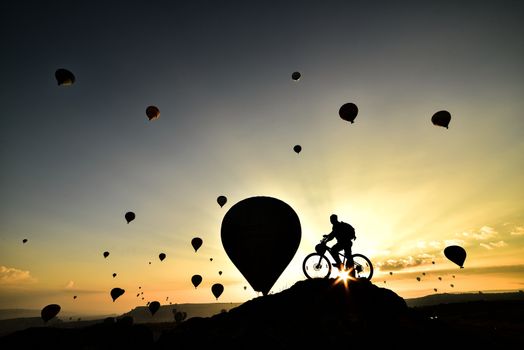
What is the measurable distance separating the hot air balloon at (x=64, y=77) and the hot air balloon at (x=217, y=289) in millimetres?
22981

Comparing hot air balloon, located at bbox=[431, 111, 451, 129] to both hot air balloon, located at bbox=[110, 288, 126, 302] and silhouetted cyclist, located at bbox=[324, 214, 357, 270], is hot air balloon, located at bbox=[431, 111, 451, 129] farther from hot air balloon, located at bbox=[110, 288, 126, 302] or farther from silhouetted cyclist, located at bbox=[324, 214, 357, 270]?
hot air balloon, located at bbox=[110, 288, 126, 302]

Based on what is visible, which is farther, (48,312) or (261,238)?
(48,312)

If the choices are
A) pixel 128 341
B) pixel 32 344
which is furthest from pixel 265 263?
pixel 32 344

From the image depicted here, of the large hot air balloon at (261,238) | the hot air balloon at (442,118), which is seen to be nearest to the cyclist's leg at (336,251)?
the large hot air balloon at (261,238)

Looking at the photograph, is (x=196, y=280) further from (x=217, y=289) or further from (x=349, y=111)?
(x=349, y=111)

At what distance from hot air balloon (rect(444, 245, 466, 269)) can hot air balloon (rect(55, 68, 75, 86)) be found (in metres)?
28.4

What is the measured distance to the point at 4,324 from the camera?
182m

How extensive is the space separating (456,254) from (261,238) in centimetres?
1347

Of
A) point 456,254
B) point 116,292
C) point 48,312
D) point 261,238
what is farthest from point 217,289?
point 456,254

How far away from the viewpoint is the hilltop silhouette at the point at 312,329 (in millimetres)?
8727

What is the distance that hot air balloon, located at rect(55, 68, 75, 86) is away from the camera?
19234 millimetres

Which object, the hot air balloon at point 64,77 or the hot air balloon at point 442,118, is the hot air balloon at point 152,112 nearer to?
the hot air balloon at point 64,77

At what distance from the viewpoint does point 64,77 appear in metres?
19.4

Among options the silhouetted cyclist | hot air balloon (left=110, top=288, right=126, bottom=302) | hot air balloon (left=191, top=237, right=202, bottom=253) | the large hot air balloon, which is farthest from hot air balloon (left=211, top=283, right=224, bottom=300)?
the silhouetted cyclist
